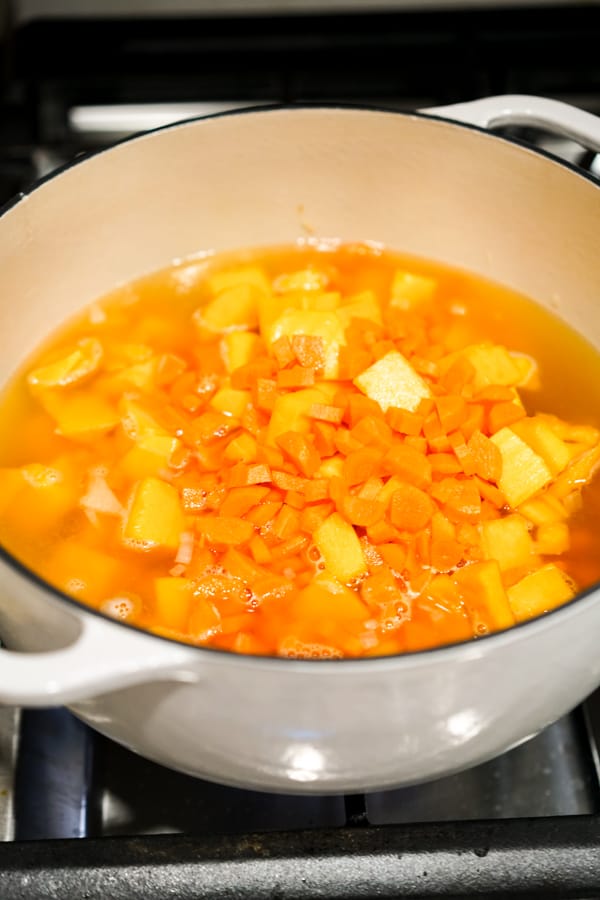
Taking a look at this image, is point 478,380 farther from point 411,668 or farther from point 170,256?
point 411,668

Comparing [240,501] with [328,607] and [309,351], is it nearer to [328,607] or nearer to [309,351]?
[328,607]

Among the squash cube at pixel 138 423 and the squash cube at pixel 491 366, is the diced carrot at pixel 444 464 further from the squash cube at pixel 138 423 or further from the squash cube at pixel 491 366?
the squash cube at pixel 138 423

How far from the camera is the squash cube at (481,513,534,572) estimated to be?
1.10 m

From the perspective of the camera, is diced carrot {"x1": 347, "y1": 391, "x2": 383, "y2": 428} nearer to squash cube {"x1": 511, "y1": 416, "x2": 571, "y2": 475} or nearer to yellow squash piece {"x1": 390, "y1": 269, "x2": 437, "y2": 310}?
squash cube {"x1": 511, "y1": 416, "x2": 571, "y2": 475}

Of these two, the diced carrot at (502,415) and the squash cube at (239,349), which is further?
the squash cube at (239,349)

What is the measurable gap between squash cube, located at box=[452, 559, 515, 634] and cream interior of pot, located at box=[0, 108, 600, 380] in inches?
19.8

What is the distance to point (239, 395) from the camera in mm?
1271

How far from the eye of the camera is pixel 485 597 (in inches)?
40.6

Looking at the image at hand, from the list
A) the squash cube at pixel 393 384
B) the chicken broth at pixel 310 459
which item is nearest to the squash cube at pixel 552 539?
the chicken broth at pixel 310 459

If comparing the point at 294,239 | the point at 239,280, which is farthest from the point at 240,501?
the point at 294,239

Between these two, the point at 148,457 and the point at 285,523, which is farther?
the point at 148,457

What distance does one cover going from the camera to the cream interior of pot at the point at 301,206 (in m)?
1.31

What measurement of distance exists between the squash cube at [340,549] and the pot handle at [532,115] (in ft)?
1.92

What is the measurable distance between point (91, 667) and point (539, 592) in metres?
0.53
